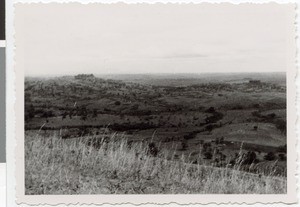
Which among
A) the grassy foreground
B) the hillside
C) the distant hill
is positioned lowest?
the grassy foreground

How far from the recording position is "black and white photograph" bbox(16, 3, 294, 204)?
562 cm

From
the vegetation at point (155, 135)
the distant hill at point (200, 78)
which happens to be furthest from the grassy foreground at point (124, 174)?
the distant hill at point (200, 78)

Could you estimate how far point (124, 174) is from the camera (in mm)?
5625

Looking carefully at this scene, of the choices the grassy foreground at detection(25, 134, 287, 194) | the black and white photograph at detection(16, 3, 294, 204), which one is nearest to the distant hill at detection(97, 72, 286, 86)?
the black and white photograph at detection(16, 3, 294, 204)

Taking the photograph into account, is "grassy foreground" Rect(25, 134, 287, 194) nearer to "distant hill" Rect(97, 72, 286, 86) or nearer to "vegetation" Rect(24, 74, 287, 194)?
"vegetation" Rect(24, 74, 287, 194)

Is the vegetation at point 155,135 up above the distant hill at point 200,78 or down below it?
below

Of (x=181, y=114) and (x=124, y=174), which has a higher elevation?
(x=181, y=114)

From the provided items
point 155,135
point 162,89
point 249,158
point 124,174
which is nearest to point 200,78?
point 162,89

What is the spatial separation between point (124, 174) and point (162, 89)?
82cm

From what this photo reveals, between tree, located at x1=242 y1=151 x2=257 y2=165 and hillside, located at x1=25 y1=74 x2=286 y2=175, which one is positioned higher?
hillside, located at x1=25 y1=74 x2=286 y2=175

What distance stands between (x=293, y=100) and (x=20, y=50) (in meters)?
2.43

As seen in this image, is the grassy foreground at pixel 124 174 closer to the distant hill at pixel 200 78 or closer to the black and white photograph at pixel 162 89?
the black and white photograph at pixel 162 89

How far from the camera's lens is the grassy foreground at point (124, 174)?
5.61 metres

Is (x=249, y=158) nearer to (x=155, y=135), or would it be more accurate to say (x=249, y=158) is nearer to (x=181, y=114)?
(x=181, y=114)
